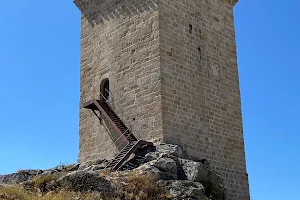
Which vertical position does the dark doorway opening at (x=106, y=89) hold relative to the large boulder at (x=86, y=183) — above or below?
above

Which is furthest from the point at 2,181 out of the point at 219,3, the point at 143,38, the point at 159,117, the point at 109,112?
the point at 219,3

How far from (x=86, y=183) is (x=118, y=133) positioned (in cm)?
465

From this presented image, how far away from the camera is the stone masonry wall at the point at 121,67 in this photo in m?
17.1

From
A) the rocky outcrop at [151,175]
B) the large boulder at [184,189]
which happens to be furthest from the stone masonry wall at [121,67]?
the large boulder at [184,189]

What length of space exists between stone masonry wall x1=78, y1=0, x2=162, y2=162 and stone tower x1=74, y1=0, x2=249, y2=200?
4 cm

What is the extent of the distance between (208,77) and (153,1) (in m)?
3.52

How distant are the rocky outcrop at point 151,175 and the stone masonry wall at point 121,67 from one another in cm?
115

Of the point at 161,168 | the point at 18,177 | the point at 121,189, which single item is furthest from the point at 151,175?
the point at 18,177

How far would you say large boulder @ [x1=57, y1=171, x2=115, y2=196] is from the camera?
12.8 metres

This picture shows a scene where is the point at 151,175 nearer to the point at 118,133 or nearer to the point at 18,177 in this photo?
the point at 118,133

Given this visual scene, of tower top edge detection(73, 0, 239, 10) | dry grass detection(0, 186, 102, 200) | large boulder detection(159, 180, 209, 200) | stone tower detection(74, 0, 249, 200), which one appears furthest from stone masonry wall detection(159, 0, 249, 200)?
dry grass detection(0, 186, 102, 200)

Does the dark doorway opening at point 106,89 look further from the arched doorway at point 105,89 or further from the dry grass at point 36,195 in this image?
the dry grass at point 36,195

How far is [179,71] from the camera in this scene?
690 inches

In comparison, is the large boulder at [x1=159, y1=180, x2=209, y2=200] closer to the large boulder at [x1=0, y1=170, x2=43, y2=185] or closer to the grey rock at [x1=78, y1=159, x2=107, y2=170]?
the grey rock at [x1=78, y1=159, x2=107, y2=170]
